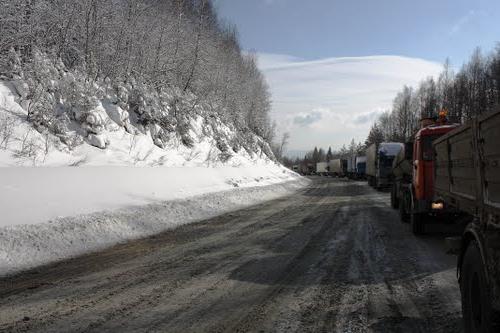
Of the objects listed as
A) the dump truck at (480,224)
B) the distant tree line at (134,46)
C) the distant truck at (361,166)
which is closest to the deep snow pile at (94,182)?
the distant tree line at (134,46)

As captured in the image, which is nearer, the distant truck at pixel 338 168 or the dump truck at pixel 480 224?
the dump truck at pixel 480 224

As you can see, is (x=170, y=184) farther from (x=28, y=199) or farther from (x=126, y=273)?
(x=126, y=273)

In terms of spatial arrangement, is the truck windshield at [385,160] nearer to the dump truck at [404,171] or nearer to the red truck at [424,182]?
the dump truck at [404,171]

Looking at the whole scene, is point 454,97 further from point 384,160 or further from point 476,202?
point 476,202

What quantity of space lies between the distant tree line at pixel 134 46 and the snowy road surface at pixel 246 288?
13.1 meters

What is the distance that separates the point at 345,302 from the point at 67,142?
47.3ft

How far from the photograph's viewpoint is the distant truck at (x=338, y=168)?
73812mm

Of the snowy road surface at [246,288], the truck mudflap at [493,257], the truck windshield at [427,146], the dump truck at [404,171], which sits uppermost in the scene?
the truck windshield at [427,146]

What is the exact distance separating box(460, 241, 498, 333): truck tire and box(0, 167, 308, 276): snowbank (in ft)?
22.9

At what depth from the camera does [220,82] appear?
4831cm

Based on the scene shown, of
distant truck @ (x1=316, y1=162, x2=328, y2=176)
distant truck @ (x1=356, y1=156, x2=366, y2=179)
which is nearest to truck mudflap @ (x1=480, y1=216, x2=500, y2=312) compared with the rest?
distant truck @ (x1=356, y1=156, x2=366, y2=179)

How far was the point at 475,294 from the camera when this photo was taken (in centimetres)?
412

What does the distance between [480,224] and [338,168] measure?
7661 cm

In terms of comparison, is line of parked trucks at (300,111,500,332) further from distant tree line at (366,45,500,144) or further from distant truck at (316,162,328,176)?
distant truck at (316,162,328,176)
